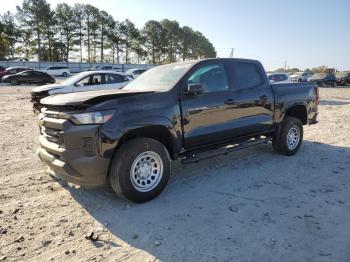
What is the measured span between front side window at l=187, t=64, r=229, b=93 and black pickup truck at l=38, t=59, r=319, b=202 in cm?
2

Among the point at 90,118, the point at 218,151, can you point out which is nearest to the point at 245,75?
the point at 218,151

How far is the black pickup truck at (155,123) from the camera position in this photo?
13.7ft

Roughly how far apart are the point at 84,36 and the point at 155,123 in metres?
72.2

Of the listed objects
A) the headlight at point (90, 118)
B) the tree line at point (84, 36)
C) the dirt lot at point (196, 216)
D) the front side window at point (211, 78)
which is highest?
the tree line at point (84, 36)

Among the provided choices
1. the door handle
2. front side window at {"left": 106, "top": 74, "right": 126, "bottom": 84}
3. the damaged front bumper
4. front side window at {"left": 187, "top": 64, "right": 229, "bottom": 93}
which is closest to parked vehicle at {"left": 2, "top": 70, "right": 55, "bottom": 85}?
front side window at {"left": 106, "top": 74, "right": 126, "bottom": 84}

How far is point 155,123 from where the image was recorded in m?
4.57

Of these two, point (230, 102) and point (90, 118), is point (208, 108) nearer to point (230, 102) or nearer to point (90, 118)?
point (230, 102)

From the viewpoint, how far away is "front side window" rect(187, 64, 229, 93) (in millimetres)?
5301

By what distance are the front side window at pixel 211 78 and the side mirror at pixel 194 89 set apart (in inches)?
8.0

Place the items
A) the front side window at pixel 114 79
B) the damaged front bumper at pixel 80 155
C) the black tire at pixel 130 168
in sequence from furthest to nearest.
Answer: the front side window at pixel 114 79 < the black tire at pixel 130 168 < the damaged front bumper at pixel 80 155

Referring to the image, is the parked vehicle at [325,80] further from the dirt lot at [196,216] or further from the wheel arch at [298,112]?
the dirt lot at [196,216]

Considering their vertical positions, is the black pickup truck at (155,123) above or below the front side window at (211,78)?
below

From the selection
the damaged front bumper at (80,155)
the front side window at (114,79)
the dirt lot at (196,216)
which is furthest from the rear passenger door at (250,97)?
the front side window at (114,79)

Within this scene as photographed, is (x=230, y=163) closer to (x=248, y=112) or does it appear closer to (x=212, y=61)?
(x=248, y=112)
